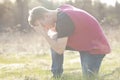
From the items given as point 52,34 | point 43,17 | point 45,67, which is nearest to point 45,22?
point 43,17

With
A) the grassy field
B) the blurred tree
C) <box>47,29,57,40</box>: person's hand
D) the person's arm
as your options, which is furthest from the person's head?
the blurred tree

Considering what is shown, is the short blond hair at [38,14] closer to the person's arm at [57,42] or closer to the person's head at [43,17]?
the person's head at [43,17]

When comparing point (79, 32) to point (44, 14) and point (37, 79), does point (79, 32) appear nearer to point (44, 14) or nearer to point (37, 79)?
point (44, 14)

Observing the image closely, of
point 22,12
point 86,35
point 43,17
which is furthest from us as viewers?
point 22,12

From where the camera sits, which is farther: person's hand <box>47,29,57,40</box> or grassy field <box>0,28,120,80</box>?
grassy field <box>0,28,120,80</box>

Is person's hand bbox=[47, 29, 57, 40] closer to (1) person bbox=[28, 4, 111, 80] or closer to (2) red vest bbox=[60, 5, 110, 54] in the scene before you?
(1) person bbox=[28, 4, 111, 80]

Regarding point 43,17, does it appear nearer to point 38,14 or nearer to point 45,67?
point 38,14

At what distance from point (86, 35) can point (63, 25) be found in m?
0.64

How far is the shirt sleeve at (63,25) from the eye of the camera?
5.97 meters

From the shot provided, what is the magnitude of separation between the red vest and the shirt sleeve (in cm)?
19

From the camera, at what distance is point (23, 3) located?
2778 centimetres

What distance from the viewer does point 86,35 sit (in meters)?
6.47

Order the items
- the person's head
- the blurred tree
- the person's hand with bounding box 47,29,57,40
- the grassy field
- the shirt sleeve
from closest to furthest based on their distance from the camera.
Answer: the shirt sleeve, the person's head, the person's hand with bounding box 47,29,57,40, the grassy field, the blurred tree

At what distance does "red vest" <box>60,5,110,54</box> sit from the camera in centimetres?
635
